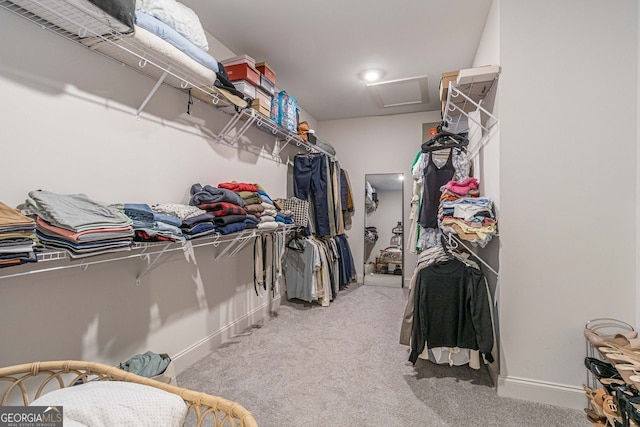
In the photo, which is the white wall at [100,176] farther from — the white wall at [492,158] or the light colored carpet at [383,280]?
the light colored carpet at [383,280]

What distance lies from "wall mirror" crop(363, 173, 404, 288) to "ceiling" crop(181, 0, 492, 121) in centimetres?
158

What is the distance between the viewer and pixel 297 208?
11.3 feet

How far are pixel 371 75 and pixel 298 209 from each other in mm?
1641

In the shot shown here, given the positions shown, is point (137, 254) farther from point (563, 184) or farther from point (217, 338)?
point (563, 184)

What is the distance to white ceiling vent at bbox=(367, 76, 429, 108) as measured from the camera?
3.39 m

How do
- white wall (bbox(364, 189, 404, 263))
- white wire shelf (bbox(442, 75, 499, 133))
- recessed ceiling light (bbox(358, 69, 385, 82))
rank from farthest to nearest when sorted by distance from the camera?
white wall (bbox(364, 189, 404, 263)) → recessed ceiling light (bbox(358, 69, 385, 82)) → white wire shelf (bbox(442, 75, 499, 133))

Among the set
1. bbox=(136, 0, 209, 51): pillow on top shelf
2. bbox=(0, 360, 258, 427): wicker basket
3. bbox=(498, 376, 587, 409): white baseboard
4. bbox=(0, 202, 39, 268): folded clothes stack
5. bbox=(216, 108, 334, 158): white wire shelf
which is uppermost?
bbox=(136, 0, 209, 51): pillow on top shelf

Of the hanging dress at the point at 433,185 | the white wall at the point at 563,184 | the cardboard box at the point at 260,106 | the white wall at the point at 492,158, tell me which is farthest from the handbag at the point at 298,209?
the white wall at the point at 563,184

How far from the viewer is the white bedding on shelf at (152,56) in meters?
1.47

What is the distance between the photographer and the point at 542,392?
1.79 meters

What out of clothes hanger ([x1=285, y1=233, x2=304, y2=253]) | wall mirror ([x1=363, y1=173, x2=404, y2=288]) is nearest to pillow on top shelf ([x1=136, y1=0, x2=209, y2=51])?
clothes hanger ([x1=285, y1=233, x2=304, y2=253])

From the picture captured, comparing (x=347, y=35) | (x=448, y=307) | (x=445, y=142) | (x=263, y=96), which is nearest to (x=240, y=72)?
(x=263, y=96)

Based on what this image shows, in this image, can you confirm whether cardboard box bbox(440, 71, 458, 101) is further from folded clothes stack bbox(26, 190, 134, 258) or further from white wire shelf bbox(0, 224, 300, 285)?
folded clothes stack bbox(26, 190, 134, 258)

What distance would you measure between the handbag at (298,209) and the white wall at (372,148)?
59.9 inches
